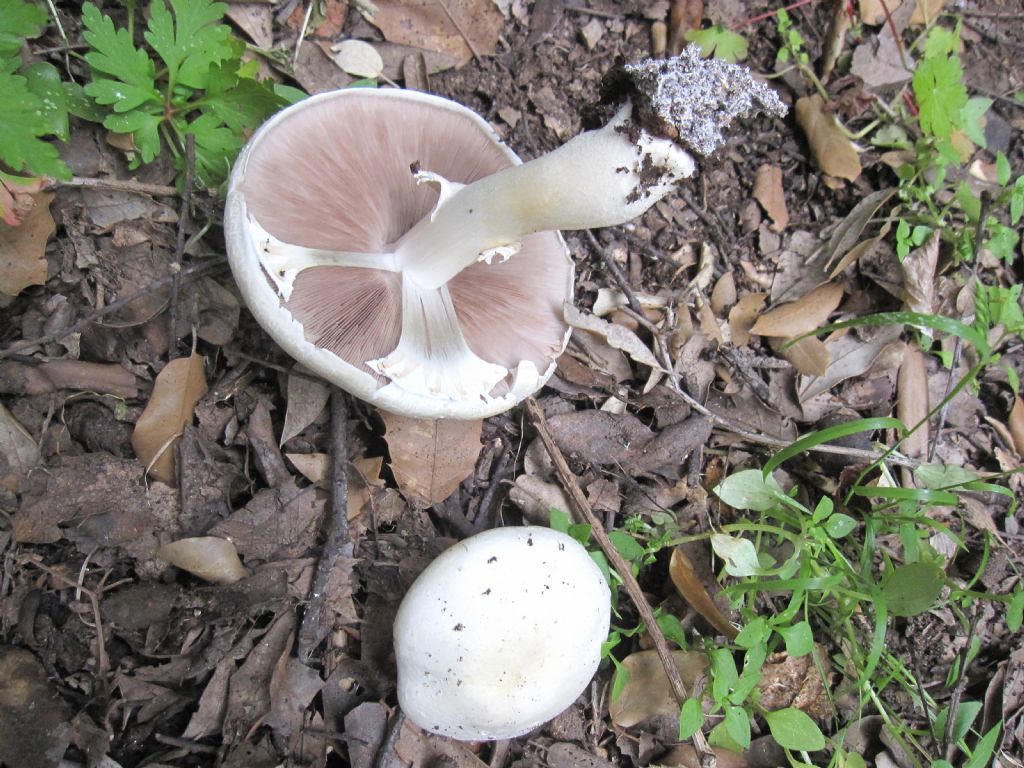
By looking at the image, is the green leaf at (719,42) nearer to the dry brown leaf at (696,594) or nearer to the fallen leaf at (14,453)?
the dry brown leaf at (696,594)

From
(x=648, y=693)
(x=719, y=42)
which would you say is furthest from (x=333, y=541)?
(x=719, y=42)

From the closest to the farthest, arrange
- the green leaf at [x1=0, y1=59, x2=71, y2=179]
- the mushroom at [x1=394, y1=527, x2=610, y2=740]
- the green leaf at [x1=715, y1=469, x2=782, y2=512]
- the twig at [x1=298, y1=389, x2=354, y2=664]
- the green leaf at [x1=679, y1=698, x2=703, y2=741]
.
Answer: the green leaf at [x1=0, y1=59, x2=71, y2=179] < the mushroom at [x1=394, y1=527, x2=610, y2=740] < the green leaf at [x1=679, y1=698, x2=703, y2=741] < the twig at [x1=298, y1=389, x2=354, y2=664] < the green leaf at [x1=715, y1=469, x2=782, y2=512]

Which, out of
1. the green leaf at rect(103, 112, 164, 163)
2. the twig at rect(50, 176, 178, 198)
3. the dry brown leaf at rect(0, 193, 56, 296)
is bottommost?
the dry brown leaf at rect(0, 193, 56, 296)

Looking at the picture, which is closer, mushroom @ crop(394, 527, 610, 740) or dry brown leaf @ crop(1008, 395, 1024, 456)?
mushroom @ crop(394, 527, 610, 740)

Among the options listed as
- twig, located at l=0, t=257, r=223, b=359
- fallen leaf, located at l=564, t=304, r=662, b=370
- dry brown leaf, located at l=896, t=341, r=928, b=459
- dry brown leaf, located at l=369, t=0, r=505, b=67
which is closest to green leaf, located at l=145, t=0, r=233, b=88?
twig, located at l=0, t=257, r=223, b=359

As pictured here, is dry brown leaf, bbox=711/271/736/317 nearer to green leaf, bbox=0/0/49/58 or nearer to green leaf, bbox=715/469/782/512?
green leaf, bbox=715/469/782/512

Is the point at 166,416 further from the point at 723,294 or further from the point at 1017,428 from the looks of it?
the point at 1017,428

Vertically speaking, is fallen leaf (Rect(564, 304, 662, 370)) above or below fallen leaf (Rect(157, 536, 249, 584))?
above

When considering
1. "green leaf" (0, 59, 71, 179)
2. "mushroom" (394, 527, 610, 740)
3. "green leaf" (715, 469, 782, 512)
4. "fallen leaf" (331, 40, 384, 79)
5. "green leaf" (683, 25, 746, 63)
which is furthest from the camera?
"green leaf" (683, 25, 746, 63)
